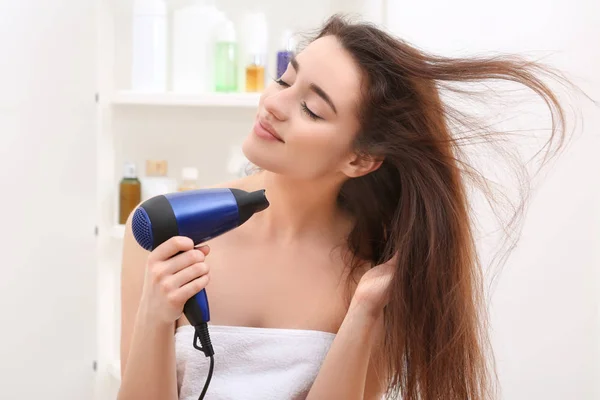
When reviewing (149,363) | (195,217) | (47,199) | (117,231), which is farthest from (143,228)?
(117,231)

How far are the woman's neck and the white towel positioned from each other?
0.17 meters

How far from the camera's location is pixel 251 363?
1041 millimetres

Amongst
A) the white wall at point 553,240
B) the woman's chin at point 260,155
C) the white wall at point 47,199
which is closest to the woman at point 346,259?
the woman's chin at point 260,155

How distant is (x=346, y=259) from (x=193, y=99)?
0.60m

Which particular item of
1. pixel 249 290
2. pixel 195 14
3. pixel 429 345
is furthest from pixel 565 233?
pixel 195 14

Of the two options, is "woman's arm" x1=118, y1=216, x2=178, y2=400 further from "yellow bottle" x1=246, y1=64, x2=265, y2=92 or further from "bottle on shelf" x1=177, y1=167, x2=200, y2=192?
"yellow bottle" x1=246, y1=64, x2=265, y2=92

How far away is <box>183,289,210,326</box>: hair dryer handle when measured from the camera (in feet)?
2.76

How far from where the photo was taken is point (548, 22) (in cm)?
123

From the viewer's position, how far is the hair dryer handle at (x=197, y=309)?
33.1 inches

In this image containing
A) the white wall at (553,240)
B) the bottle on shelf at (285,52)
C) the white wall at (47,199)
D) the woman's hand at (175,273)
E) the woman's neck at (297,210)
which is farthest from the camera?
the bottle on shelf at (285,52)

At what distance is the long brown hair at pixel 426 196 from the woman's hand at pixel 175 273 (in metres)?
0.31

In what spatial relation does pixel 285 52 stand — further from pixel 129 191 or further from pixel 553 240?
pixel 553 240

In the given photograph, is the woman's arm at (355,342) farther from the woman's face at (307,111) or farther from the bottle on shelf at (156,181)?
the bottle on shelf at (156,181)

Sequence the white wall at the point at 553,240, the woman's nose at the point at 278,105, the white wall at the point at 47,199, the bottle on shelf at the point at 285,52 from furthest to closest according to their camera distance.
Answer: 1. the bottle on shelf at the point at 285,52
2. the white wall at the point at 47,199
3. the white wall at the point at 553,240
4. the woman's nose at the point at 278,105
